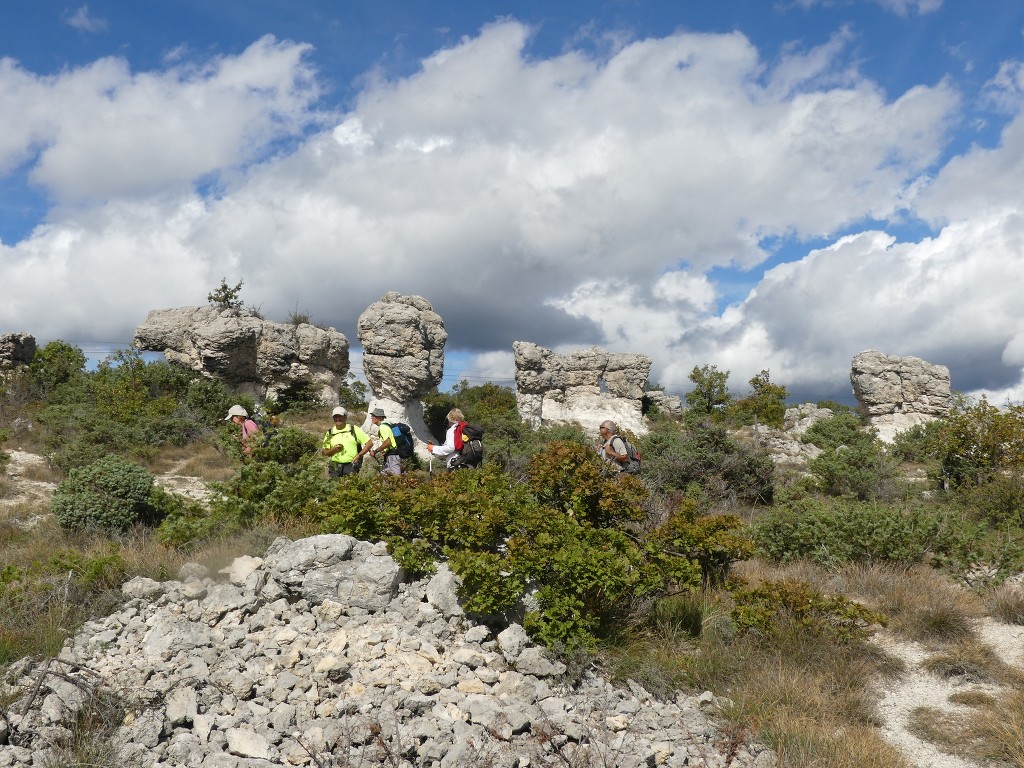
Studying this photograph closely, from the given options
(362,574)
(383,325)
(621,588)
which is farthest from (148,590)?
(383,325)

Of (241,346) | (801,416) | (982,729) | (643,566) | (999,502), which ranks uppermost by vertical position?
(241,346)

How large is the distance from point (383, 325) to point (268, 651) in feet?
64.7

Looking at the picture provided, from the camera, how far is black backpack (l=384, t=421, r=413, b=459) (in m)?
9.60

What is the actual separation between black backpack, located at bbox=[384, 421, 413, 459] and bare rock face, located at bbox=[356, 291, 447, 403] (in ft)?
44.6

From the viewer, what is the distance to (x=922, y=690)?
531 cm

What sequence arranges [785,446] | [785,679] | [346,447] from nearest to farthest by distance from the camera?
[785,679] < [346,447] < [785,446]

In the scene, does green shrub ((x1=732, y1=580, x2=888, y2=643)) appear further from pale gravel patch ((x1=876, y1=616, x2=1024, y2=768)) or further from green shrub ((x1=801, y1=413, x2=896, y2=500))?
green shrub ((x1=801, y1=413, x2=896, y2=500))

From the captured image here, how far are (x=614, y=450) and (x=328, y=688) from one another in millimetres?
5353

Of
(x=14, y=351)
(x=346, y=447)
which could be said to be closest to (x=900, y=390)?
(x=346, y=447)

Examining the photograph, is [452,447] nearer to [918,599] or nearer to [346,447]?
[346,447]

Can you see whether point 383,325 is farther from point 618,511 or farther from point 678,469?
point 618,511

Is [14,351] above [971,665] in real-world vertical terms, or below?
above

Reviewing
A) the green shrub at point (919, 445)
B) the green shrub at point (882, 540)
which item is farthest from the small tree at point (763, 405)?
the green shrub at point (882, 540)

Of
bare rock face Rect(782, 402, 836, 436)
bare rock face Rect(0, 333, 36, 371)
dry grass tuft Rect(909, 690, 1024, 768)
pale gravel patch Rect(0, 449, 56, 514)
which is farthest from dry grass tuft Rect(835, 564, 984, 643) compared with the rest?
bare rock face Rect(0, 333, 36, 371)
